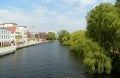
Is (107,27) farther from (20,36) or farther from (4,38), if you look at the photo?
(20,36)

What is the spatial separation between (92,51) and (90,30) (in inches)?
193

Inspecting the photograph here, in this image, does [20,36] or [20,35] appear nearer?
[20,36]

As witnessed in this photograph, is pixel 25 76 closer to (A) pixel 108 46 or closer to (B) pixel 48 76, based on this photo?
(B) pixel 48 76

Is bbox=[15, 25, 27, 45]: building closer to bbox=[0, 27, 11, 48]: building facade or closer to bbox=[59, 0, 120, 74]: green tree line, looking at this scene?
bbox=[0, 27, 11, 48]: building facade

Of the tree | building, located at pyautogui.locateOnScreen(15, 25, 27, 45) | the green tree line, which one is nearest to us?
the tree

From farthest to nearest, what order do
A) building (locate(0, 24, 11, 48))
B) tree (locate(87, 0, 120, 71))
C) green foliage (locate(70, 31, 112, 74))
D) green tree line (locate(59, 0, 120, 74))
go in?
building (locate(0, 24, 11, 48)), green foliage (locate(70, 31, 112, 74)), green tree line (locate(59, 0, 120, 74)), tree (locate(87, 0, 120, 71))

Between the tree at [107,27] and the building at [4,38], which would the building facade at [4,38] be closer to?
the building at [4,38]

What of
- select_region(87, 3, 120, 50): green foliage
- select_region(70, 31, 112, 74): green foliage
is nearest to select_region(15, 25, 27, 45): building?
select_region(87, 3, 120, 50): green foliage

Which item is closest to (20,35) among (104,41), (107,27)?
(104,41)

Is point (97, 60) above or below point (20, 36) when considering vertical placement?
below

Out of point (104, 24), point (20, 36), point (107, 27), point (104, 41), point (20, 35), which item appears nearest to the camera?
point (107, 27)

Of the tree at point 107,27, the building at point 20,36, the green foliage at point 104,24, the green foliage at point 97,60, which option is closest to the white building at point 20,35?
the building at point 20,36

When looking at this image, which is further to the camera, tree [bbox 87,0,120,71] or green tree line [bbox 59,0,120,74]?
green tree line [bbox 59,0,120,74]

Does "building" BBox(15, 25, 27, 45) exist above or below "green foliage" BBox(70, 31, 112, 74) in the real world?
above
